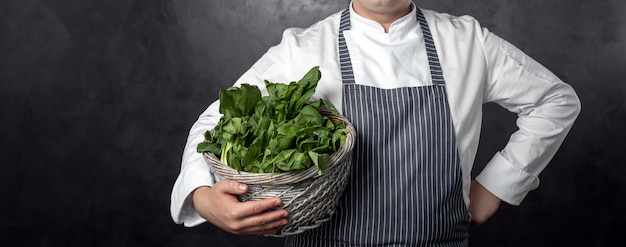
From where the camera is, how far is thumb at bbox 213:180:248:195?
1729 millimetres

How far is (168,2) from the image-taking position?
3561mm

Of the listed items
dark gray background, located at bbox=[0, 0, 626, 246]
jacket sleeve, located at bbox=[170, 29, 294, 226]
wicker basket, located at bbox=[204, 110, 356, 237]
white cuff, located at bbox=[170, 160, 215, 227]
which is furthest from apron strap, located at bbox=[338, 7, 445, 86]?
dark gray background, located at bbox=[0, 0, 626, 246]

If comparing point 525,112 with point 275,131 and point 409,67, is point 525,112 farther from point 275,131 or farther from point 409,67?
point 275,131

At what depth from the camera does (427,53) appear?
7.24ft

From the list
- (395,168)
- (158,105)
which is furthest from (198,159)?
(158,105)

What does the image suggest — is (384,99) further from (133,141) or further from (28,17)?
(28,17)

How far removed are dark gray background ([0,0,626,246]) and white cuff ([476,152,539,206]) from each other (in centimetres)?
115

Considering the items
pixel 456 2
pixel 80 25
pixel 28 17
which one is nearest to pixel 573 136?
pixel 456 2

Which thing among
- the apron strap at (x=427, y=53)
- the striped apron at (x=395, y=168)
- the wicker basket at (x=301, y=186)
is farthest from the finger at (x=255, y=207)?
the apron strap at (x=427, y=53)

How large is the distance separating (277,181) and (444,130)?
0.60 metres

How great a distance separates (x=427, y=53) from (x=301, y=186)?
2.15ft

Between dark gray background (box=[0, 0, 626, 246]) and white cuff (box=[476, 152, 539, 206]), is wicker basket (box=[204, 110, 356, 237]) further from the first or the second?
dark gray background (box=[0, 0, 626, 246])

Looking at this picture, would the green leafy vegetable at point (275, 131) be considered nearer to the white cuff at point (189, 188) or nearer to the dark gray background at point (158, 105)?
the white cuff at point (189, 188)

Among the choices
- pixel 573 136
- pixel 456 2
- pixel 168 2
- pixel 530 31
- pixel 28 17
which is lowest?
pixel 573 136
